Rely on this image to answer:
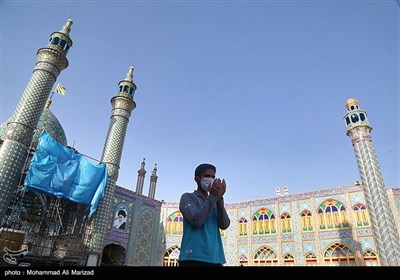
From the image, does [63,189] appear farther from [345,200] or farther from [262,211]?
[345,200]

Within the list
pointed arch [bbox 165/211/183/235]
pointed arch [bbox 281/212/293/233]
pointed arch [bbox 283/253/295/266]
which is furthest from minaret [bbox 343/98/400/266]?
pointed arch [bbox 165/211/183/235]

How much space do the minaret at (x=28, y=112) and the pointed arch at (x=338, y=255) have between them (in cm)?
1541

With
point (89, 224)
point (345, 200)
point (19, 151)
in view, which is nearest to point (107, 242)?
point (89, 224)

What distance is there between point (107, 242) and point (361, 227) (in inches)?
546

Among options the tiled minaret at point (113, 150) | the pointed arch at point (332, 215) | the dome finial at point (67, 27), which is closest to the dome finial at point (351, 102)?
the pointed arch at point (332, 215)

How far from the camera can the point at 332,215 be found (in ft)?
49.2

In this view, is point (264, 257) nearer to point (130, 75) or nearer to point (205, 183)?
point (130, 75)

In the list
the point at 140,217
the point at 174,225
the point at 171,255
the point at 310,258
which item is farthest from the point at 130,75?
the point at 310,258

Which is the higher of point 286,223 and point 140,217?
point 140,217

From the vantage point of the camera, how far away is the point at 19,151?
10.7 m

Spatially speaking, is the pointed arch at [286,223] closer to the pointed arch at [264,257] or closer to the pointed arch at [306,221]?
the pointed arch at [306,221]

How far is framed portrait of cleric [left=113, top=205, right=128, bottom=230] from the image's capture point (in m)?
15.8

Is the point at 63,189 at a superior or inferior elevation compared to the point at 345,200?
inferior

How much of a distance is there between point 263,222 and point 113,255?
9.56 m
